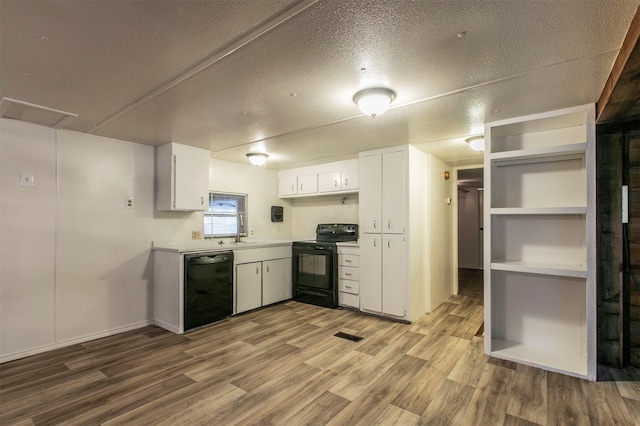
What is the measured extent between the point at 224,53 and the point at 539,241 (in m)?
3.35

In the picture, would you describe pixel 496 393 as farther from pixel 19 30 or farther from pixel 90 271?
pixel 90 271

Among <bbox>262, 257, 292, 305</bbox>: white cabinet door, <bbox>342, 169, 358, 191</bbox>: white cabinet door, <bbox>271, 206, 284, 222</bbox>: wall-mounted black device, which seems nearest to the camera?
<bbox>262, 257, 292, 305</bbox>: white cabinet door

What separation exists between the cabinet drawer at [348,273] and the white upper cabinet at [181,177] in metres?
2.16

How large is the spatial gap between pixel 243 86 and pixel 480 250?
748cm

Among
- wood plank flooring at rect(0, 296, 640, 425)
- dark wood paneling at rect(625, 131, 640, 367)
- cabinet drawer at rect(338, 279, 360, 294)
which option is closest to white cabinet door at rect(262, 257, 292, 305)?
cabinet drawer at rect(338, 279, 360, 294)

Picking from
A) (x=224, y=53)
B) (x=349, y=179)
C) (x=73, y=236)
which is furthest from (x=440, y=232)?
(x=73, y=236)

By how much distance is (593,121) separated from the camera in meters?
2.53

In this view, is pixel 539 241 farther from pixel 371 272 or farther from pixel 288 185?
pixel 288 185

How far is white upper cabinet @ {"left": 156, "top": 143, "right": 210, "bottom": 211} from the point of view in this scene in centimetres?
384

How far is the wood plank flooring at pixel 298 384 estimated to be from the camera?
6.76 feet

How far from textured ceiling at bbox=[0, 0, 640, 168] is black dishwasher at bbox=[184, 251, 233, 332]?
1.68 meters

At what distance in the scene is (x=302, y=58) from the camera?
1851 millimetres

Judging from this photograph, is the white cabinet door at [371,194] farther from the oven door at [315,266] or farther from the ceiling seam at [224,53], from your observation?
the ceiling seam at [224,53]

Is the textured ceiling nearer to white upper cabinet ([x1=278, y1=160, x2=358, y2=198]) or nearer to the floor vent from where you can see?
white upper cabinet ([x1=278, y1=160, x2=358, y2=198])
